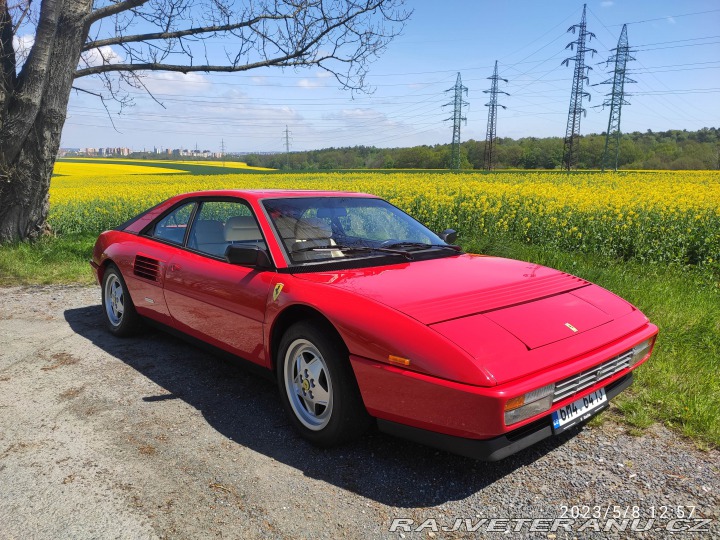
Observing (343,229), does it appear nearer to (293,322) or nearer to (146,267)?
(293,322)

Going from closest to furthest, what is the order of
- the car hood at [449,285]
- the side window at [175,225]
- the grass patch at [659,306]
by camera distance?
the car hood at [449,285] → the grass patch at [659,306] → the side window at [175,225]

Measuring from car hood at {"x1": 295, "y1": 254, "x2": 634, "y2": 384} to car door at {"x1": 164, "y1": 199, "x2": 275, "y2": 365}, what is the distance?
43cm

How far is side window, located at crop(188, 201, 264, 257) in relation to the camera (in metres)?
3.67

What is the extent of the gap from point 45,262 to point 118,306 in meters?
4.42

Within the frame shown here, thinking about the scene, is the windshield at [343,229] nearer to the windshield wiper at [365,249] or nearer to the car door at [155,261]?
the windshield wiper at [365,249]

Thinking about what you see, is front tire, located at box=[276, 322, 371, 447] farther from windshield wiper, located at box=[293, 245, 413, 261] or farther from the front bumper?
windshield wiper, located at box=[293, 245, 413, 261]

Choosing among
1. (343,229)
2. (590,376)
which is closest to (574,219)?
(343,229)

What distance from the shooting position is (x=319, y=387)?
2904 mm

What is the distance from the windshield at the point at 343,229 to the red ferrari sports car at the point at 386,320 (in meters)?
0.01

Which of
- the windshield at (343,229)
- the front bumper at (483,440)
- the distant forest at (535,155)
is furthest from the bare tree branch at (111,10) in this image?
the distant forest at (535,155)

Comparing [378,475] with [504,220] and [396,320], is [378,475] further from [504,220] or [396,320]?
[504,220]

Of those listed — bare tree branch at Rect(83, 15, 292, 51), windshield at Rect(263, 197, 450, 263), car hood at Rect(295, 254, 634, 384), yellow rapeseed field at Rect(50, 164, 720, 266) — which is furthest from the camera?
bare tree branch at Rect(83, 15, 292, 51)

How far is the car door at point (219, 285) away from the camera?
330 centimetres

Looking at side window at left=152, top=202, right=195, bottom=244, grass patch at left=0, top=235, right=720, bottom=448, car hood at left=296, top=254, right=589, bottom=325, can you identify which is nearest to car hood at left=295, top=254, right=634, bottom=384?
car hood at left=296, top=254, right=589, bottom=325
